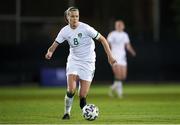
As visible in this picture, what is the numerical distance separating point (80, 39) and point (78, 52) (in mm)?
301

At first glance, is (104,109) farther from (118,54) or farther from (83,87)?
(118,54)

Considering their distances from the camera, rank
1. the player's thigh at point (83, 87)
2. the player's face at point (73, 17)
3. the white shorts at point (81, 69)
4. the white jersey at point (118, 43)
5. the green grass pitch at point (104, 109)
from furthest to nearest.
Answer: the white jersey at point (118, 43) → the player's thigh at point (83, 87) → the white shorts at point (81, 69) → the green grass pitch at point (104, 109) → the player's face at point (73, 17)

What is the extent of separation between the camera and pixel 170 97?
26.7m

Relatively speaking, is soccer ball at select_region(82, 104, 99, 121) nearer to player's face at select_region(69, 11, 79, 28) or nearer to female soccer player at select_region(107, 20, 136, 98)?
player's face at select_region(69, 11, 79, 28)

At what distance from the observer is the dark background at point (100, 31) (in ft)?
118

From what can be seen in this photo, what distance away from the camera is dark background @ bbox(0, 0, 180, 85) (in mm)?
36062

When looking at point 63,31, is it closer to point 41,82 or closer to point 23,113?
point 23,113

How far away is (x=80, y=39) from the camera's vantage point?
1752cm

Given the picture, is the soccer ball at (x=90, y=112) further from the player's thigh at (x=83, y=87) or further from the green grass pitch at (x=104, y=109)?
the player's thigh at (x=83, y=87)

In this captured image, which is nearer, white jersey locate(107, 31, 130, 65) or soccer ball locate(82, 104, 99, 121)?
soccer ball locate(82, 104, 99, 121)

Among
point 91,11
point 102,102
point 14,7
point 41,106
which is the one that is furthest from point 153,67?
point 41,106

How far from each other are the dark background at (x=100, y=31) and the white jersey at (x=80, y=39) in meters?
18.4

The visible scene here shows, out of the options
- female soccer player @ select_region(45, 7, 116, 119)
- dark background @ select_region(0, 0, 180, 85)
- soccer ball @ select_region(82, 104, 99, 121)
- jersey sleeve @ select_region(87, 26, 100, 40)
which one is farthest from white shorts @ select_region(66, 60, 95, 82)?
dark background @ select_region(0, 0, 180, 85)

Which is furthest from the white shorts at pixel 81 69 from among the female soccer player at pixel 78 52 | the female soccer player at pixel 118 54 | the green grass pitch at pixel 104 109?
the female soccer player at pixel 118 54
